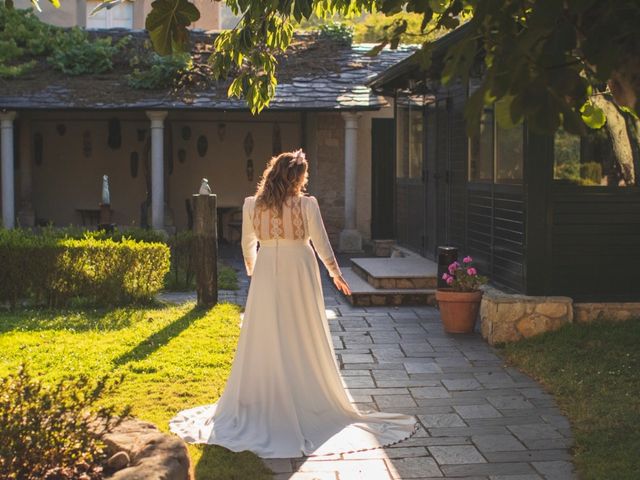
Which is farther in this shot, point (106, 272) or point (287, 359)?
point (106, 272)

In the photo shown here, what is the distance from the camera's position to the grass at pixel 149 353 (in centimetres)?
649

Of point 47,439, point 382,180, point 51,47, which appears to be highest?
point 51,47

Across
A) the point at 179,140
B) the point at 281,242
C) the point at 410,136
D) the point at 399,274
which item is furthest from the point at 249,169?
the point at 281,242

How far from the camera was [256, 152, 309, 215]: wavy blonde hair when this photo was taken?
6.34 m

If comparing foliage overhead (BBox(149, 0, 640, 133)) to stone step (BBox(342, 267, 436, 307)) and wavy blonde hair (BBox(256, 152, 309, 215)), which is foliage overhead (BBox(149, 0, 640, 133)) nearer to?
wavy blonde hair (BBox(256, 152, 309, 215))

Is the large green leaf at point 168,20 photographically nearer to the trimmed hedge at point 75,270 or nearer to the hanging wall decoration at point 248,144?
the trimmed hedge at point 75,270

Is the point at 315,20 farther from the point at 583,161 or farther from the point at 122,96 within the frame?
the point at 583,161

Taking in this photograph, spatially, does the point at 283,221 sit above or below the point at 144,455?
above

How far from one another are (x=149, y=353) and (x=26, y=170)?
12716mm

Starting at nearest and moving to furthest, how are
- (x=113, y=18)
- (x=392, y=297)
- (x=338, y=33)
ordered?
(x=392, y=297) → (x=338, y=33) → (x=113, y=18)

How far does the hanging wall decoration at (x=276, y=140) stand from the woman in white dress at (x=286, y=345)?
48.3ft

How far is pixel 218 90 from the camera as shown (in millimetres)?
18641

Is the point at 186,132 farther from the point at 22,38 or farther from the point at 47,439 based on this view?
the point at 47,439

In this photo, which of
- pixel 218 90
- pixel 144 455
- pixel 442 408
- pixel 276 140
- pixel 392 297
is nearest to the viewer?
pixel 144 455
